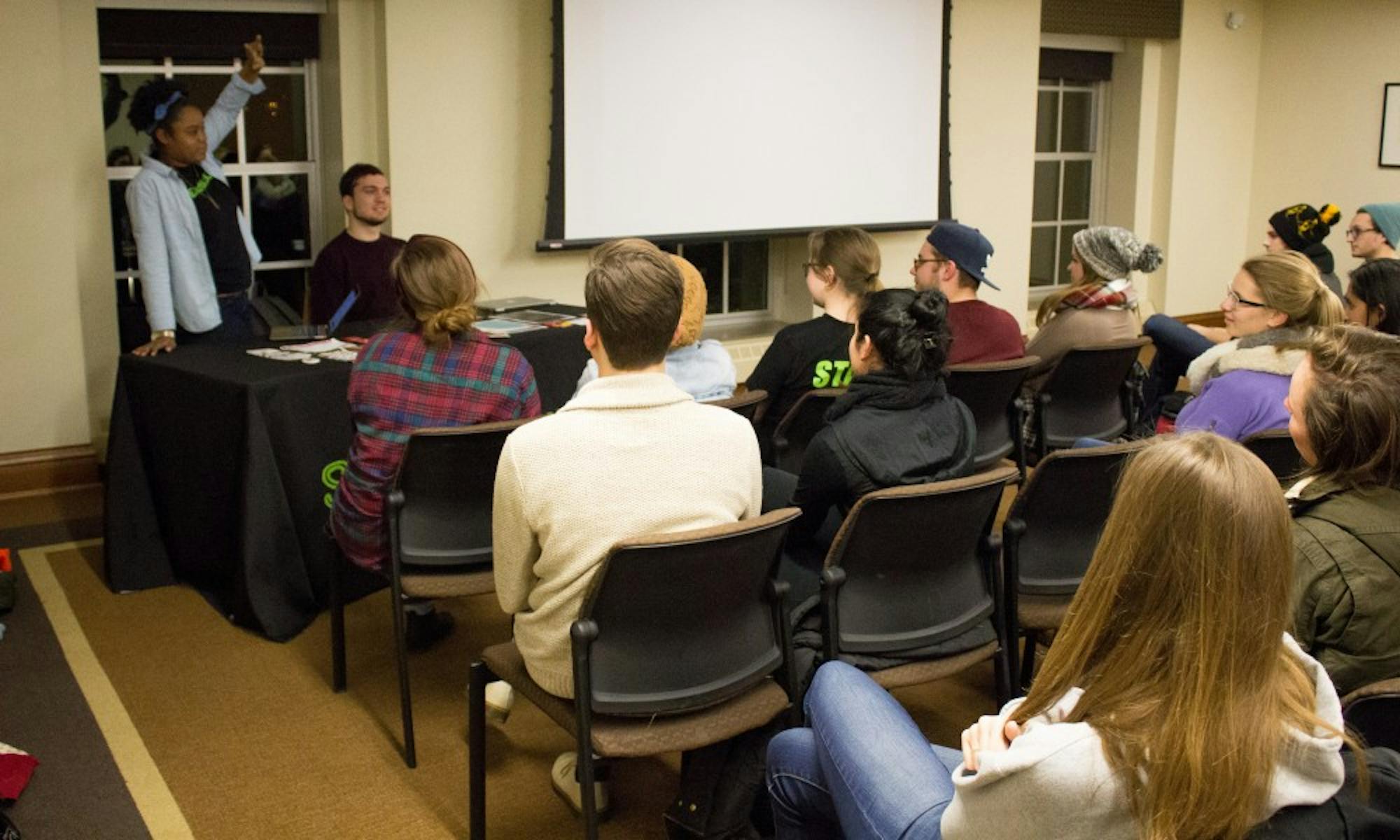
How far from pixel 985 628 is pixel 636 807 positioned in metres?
0.82

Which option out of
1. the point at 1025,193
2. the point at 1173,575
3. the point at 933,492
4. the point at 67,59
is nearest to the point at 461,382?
the point at 933,492

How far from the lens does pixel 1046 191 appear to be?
8297 millimetres

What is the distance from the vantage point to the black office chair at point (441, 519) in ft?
9.32

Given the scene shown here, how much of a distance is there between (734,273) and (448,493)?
13.7ft

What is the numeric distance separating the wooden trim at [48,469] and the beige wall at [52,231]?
0.03 m

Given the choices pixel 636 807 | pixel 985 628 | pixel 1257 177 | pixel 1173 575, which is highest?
pixel 1257 177

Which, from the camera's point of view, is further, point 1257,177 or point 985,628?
point 1257,177

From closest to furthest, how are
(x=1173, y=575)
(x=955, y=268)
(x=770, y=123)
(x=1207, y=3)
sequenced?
(x=1173, y=575) → (x=955, y=268) → (x=770, y=123) → (x=1207, y=3)

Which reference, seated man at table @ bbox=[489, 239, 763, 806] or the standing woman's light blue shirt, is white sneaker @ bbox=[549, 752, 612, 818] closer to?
seated man at table @ bbox=[489, 239, 763, 806]

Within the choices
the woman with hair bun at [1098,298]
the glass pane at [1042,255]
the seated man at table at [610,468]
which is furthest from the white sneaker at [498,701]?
the glass pane at [1042,255]

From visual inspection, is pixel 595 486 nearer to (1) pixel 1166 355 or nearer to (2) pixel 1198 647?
(2) pixel 1198 647

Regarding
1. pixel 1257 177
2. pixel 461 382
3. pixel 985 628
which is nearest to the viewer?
pixel 985 628

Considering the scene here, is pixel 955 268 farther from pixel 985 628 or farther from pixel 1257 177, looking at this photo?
pixel 1257 177

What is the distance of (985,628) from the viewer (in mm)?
2631
